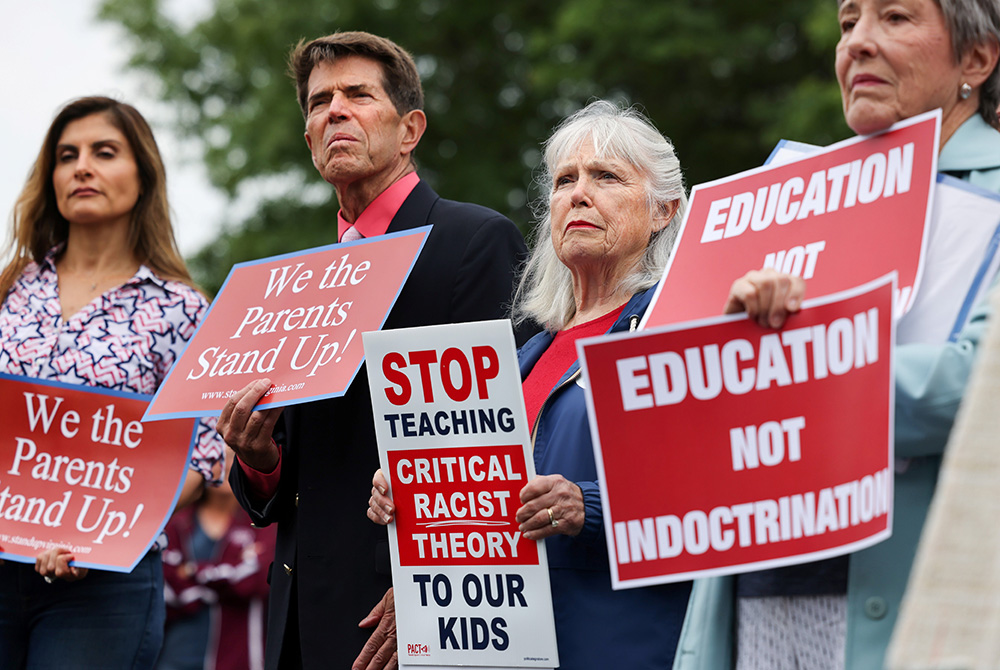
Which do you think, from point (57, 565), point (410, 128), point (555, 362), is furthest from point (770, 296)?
point (57, 565)

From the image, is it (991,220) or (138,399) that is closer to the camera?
(991,220)

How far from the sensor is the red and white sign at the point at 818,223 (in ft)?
7.16

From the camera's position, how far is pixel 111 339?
13.1 ft

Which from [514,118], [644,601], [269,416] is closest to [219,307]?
[269,416]

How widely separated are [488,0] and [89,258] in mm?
11126

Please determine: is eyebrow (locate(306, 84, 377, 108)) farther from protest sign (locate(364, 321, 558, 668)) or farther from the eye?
protest sign (locate(364, 321, 558, 668))

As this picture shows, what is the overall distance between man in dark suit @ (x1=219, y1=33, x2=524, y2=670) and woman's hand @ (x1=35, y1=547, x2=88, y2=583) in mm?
655

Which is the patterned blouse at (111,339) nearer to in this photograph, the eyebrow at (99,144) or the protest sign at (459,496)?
the eyebrow at (99,144)

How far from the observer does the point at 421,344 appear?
2783mm

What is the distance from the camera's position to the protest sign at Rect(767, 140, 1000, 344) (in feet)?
6.87

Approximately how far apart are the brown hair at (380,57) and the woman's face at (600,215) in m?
0.84

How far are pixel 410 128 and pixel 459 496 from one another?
1.59 metres

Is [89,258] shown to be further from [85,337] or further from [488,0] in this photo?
[488,0]

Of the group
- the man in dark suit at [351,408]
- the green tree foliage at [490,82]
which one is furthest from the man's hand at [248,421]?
the green tree foliage at [490,82]
